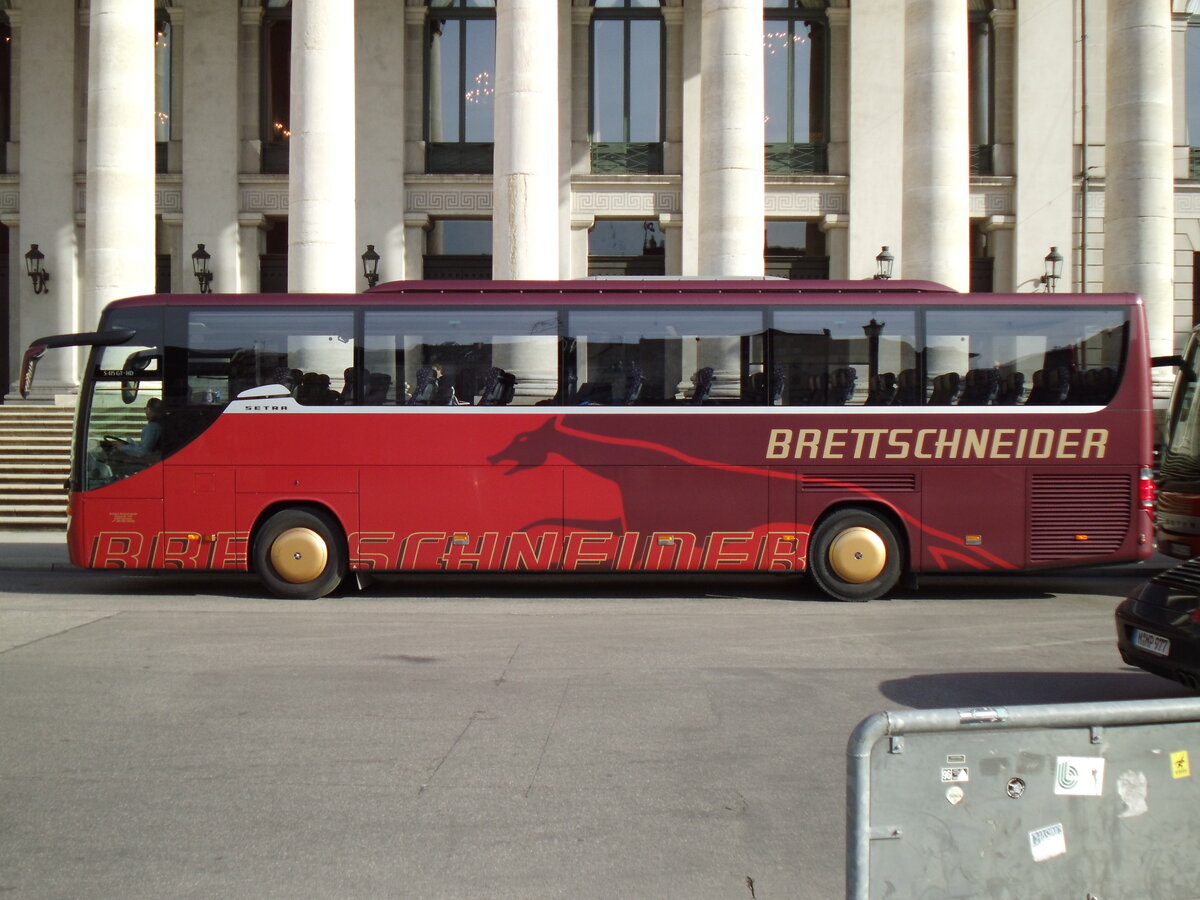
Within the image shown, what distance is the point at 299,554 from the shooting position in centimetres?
1246

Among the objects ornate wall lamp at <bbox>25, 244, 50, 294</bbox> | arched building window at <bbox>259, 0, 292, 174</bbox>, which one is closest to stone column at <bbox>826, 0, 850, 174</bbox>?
arched building window at <bbox>259, 0, 292, 174</bbox>

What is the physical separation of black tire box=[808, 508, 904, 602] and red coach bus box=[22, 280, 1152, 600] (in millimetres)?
24

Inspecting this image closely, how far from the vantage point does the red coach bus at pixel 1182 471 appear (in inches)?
492

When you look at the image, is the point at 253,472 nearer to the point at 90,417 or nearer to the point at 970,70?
the point at 90,417

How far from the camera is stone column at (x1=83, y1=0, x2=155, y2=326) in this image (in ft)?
72.1

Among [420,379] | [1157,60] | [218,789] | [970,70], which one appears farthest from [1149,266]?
[218,789]

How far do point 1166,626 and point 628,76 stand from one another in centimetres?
2401

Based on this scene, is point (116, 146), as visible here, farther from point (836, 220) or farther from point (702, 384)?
point (836, 220)

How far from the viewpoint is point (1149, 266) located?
77.2 feet

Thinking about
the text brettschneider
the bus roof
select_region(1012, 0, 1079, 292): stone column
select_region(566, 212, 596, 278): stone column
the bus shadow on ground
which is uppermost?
select_region(1012, 0, 1079, 292): stone column

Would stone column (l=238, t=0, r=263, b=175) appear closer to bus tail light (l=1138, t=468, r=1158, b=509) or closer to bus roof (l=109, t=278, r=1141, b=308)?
bus roof (l=109, t=278, r=1141, b=308)

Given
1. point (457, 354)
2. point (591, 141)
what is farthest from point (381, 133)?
point (457, 354)

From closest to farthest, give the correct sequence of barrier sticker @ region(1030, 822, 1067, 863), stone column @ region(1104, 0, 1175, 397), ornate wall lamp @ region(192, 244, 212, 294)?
barrier sticker @ region(1030, 822, 1067, 863)
stone column @ region(1104, 0, 1175, 397)
ornate wall lamp @ region(192, 244, 212, 294)

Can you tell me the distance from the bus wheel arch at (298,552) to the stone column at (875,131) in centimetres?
1868
